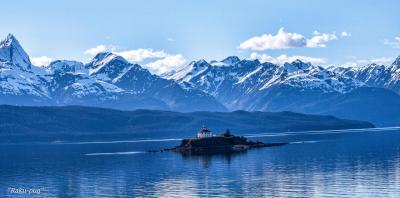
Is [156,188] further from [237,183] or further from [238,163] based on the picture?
[238,163]

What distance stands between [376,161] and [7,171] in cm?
9694

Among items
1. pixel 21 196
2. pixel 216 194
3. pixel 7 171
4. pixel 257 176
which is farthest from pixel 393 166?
pixel 7 171

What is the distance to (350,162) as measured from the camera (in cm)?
18675

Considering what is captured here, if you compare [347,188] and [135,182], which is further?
[135,182]

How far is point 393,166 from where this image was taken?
16775 centimetres

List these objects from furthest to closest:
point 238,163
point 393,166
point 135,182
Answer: point 238,163
point 393,166
point 135,182

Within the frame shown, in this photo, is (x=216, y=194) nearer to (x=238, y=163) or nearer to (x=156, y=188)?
(x=156, y=188)

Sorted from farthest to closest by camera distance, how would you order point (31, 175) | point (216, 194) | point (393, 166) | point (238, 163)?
1. point (238, 163)
2. point (31, 175)
3. point (393, 166)
4. point (216, 194)

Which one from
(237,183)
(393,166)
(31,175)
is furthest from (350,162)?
(31,175)

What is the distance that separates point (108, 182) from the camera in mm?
155500

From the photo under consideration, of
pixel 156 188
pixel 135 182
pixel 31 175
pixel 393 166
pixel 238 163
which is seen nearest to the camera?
pixel 156 188

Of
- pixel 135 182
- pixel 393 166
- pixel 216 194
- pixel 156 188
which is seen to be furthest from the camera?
pixel 393 166

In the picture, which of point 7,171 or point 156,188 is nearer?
point 156,188

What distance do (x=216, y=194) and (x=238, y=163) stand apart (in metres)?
69.9
